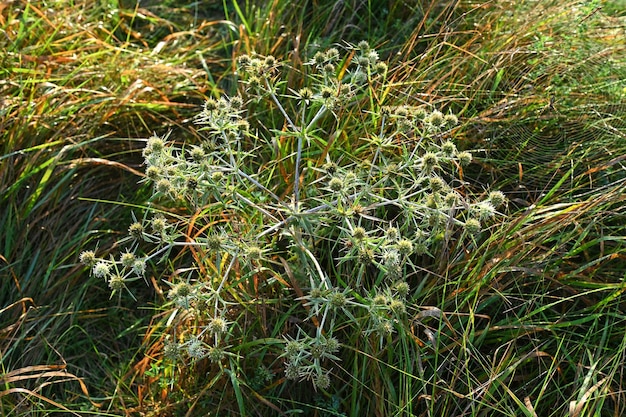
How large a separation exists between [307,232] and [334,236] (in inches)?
15.5

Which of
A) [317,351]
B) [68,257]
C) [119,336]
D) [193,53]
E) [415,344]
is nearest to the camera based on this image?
[317,351]

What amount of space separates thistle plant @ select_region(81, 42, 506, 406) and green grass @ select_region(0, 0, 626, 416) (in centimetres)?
3

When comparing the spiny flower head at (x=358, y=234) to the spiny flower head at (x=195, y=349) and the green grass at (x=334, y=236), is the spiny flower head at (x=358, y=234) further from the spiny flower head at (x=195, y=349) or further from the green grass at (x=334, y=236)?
the spiny flower head at (x=195, y=349)

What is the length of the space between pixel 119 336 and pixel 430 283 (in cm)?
118

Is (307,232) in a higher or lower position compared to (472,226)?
lower

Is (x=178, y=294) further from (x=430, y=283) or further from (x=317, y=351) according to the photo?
(x=430, y=283)

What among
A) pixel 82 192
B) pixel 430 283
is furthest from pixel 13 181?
pixel 430 283

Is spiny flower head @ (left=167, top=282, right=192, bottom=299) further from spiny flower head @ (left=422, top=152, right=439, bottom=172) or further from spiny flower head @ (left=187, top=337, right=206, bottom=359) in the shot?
spiny flower head @ (left=422, top=152, right=439, bottom=172)

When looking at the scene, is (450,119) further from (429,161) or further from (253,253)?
(253,253)

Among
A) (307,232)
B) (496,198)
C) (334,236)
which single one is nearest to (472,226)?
(496,198)

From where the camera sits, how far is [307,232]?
7.77ft

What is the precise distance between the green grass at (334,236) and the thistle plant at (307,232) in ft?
0.11

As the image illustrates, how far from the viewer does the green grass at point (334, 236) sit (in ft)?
7.93

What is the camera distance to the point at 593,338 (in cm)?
242
